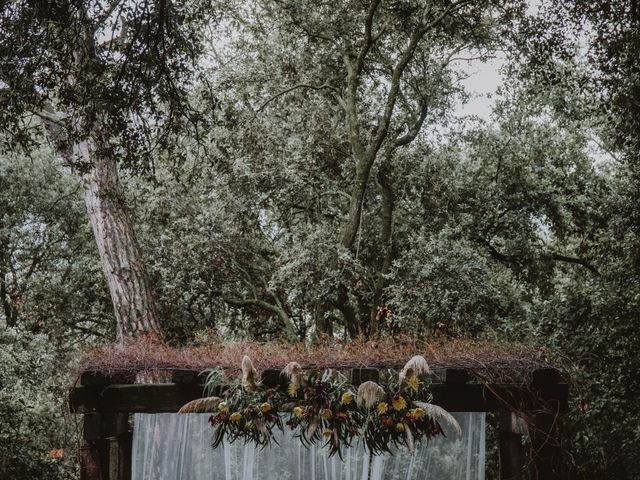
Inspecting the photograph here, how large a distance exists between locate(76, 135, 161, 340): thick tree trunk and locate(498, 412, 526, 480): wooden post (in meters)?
4.86

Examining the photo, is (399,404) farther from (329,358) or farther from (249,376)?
(249,376)

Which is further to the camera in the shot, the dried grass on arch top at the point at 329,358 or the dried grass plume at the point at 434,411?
the dried grass on arch top at the point at 329,358

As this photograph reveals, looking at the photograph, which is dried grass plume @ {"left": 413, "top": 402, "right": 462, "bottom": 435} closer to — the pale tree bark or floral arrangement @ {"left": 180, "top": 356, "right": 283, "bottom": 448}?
floral arrangement @ {"left": 180, "top": 356, "right": 283, "bottom": 448}

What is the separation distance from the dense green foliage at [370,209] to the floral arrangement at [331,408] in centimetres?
484

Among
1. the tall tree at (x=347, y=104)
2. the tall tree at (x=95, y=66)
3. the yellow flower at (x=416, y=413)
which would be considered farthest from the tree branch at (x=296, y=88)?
the yellow flower at (x=416, y=413)

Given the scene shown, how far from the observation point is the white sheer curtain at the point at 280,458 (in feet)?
19.6

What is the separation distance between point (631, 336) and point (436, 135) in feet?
16.3

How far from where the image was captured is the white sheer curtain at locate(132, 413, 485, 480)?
5961 millimetres

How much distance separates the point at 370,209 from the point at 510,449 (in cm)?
735

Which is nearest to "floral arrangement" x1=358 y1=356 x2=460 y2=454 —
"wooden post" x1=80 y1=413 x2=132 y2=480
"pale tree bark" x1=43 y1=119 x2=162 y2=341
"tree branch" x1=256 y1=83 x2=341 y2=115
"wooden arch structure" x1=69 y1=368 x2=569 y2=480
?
"wooden arch structure" x1=69 y1=368 x2=569 y2=480

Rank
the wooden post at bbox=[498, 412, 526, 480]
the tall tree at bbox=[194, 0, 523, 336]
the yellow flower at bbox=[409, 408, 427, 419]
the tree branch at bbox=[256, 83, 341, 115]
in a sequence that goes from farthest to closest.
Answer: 1. the tree branch at bbox=[256, 83, 341, 115]
2. the tall tree at bbox=[194, 0, 523, 336]
3. the wooden post at bbox=[498, 412, 526, 480]
4. the yellow flower at bbox=[409, 408, 427, 419]

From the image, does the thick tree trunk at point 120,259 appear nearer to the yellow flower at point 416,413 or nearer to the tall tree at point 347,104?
the tall tree at point 347,104

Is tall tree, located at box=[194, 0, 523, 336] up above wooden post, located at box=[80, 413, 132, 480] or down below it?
above

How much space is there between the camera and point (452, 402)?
5637 millimetres
